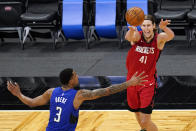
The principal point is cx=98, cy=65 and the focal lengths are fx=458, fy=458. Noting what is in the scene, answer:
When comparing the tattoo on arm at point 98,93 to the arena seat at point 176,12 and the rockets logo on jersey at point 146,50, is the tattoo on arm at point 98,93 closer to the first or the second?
the rockets logo on jersey at point 146,50

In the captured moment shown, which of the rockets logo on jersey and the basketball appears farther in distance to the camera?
the rockets logo on jersey

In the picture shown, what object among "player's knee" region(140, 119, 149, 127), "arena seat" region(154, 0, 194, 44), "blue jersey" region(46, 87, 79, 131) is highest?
"blue jersey" region(46, 87, 79, 131)

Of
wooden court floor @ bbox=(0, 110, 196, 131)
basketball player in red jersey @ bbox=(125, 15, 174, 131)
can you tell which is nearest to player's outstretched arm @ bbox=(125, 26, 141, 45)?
basketball player in red jersey @ bbox=(125, 15, 174, 131)

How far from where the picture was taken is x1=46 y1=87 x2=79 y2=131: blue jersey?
3.64 meters

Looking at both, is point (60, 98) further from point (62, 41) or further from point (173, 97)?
point (62, 41)

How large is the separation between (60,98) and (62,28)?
5.89 m

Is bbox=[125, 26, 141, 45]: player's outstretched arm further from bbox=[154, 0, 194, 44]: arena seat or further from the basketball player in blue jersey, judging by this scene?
bbox=[154, 0, 194, 44]: arena seat

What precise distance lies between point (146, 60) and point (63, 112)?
121cm

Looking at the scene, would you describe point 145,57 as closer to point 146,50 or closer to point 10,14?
point 146,50

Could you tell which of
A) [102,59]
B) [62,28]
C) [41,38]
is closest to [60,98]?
[102,59]

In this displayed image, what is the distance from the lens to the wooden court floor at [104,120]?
5324 mm

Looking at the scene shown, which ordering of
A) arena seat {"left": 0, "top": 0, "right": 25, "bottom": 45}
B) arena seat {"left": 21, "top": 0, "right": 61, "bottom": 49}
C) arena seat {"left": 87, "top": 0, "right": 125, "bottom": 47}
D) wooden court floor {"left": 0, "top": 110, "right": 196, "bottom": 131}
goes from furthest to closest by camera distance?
arena seat {"left": 0, "top": 0, "right": 25, "bottom": 45}
arena seat {"left": 87, "top": 0, "right": 125, "bottom": 47}
arena seat {"left": 21, "top": 0, "right": 61, "bottom": 49}
wooden court floor {"left": 0, "top": 110, "right": 196, "bottom": 131}

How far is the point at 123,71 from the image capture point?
24.9 feet

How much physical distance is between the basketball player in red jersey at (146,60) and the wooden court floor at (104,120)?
0.76 metres
